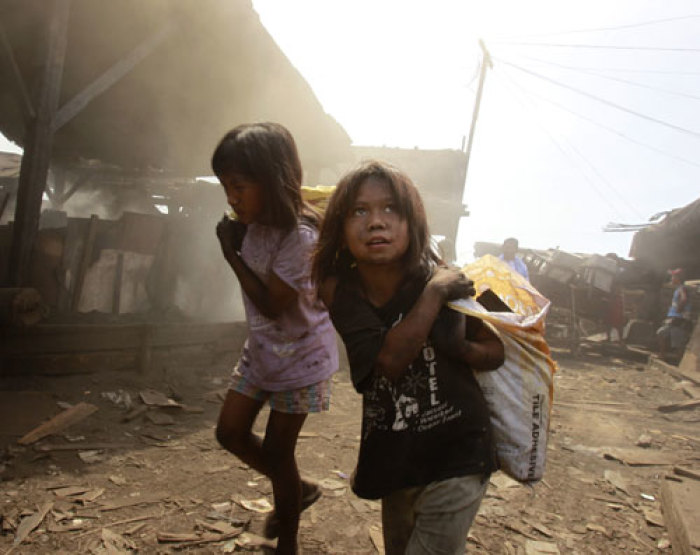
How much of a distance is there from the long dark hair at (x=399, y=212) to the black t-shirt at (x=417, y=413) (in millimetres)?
126

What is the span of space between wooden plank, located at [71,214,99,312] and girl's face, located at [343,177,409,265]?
19.9ft

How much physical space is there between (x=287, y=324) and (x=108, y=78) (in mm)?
5231

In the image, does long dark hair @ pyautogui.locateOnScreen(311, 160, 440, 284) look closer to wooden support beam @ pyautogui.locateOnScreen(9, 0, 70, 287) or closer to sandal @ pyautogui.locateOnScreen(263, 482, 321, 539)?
sandal @ pyautogui.locateOnScreen(263, 482, 321, 539)

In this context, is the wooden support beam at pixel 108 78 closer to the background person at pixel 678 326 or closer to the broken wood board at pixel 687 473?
the broken wood board at pixel 687 473

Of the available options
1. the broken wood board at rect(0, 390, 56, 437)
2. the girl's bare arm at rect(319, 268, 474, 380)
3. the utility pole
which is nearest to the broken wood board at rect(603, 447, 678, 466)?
the girl's bare arm at rect(319, 268, 474, 380)

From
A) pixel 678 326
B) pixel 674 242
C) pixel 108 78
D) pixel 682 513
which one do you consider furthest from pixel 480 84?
pixel 682 513

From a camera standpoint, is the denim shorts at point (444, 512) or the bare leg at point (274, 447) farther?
the bare leg at point (274, 447)

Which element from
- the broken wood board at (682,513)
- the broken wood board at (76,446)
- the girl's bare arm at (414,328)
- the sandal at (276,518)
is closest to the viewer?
the girl's bare arm at (414,328)

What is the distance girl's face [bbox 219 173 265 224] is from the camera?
199 cm

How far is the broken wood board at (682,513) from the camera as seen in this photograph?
272 centimetres

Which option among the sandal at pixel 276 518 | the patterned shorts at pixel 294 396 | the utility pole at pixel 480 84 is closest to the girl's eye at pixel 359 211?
the patterned shorts at pixel 294 396

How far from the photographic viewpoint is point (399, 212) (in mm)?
1461

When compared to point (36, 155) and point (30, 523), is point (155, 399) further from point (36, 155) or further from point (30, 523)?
point (36, 155)

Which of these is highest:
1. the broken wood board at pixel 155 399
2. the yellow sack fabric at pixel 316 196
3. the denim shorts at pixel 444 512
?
the yellow sack fabric at pixel 316 196
